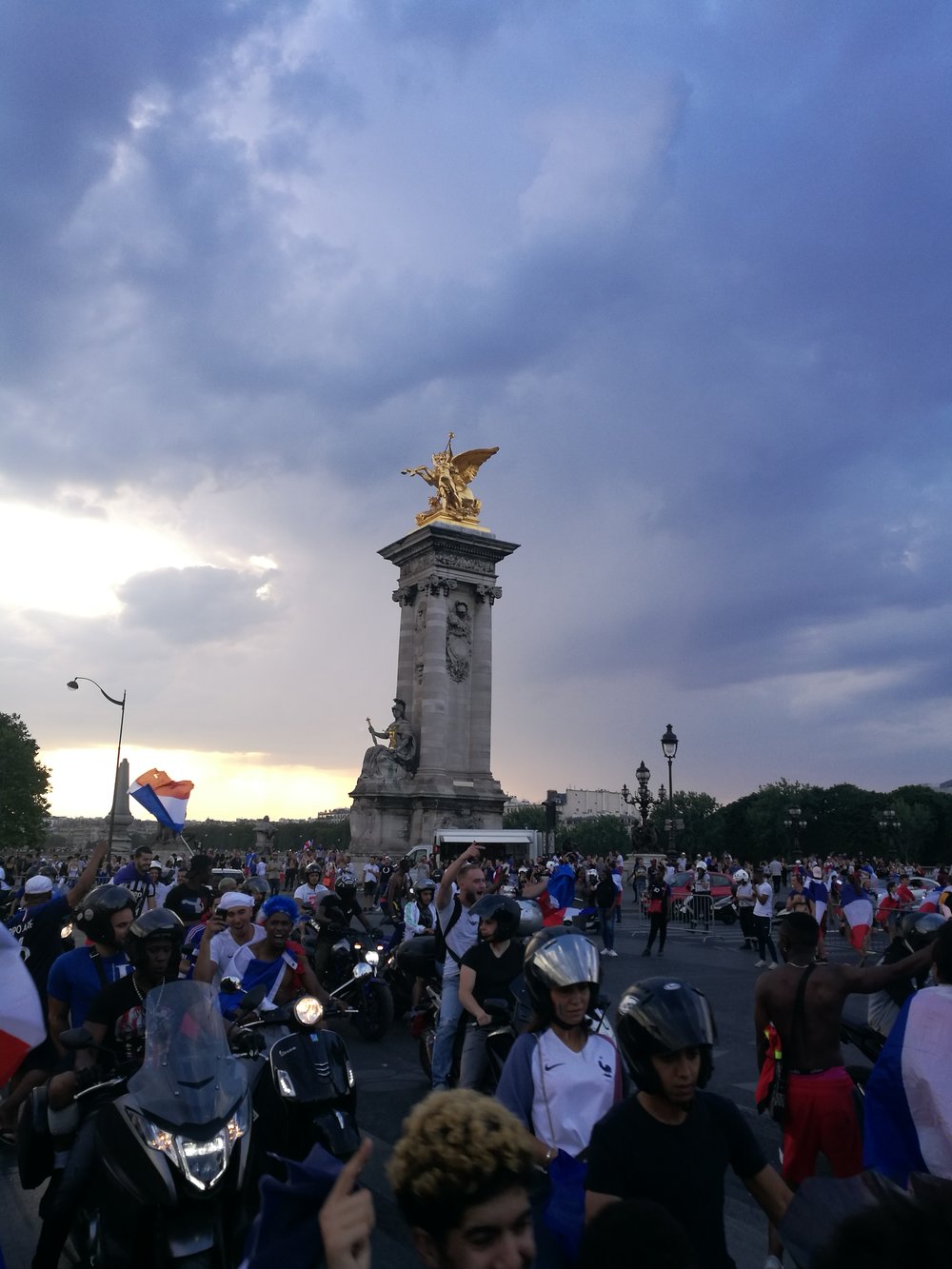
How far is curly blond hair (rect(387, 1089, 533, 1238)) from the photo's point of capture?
6.66 feet

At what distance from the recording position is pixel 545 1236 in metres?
3.03

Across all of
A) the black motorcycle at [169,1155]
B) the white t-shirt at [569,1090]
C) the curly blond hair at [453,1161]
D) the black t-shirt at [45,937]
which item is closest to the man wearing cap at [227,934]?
the black motorcycle at [169,1155]

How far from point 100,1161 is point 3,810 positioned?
259 feet

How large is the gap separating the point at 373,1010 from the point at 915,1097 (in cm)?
850

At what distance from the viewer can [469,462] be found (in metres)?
47.4

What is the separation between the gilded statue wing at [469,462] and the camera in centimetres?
4712

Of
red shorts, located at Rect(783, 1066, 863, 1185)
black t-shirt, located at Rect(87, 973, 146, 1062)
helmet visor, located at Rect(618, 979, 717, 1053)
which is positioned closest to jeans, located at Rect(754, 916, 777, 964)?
red shorts, located at Rect(783, 1066, 863, 1185)

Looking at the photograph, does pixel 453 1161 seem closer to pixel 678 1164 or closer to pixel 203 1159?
pixel 678 1164

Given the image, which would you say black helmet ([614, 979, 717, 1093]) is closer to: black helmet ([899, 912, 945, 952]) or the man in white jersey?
black helmet ([899, 912, 945, 952])

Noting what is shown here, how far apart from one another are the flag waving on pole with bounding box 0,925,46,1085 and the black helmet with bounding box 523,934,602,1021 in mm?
1749

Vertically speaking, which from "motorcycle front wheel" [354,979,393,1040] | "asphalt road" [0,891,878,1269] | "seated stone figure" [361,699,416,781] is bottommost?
"asphalt road" [0,891,878,1269]

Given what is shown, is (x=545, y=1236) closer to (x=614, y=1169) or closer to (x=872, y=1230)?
(x=614, y=1169)

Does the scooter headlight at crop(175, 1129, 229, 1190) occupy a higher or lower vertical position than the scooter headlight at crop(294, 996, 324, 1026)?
lower

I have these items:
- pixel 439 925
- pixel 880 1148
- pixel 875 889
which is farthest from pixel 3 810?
pixel 880 1148
